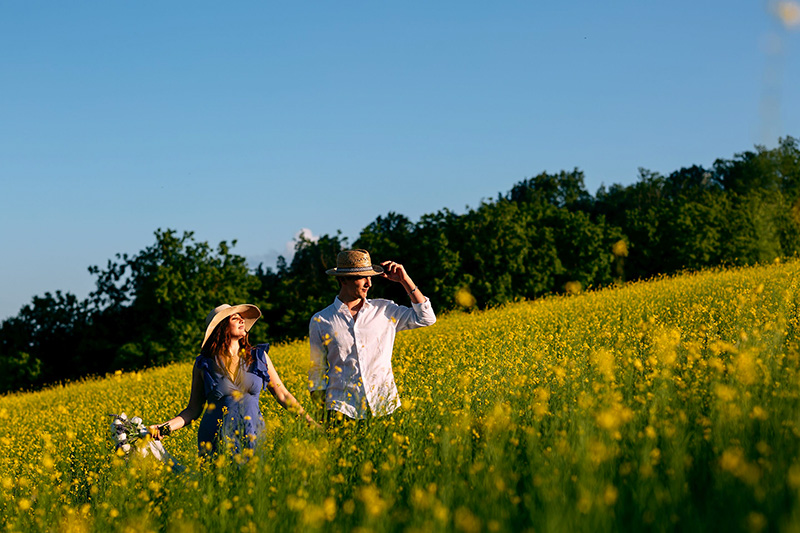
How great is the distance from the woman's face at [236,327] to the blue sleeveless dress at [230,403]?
0.19 metres

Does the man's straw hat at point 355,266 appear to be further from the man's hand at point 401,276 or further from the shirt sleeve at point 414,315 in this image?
the shirt sleeve at point 414,315

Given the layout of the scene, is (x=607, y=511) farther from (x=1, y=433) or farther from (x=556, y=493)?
(x=1, y=433)

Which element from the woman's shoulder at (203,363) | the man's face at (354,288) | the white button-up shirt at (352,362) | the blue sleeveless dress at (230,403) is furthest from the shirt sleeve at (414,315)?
the woman's shoulder at (203,363)

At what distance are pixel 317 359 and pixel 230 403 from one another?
0.73 metres

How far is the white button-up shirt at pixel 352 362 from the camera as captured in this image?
4.66 metres

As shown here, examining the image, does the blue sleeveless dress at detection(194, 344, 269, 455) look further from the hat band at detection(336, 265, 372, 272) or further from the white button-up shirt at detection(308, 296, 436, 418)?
the hat band at detection(336, 265, 372, 272)

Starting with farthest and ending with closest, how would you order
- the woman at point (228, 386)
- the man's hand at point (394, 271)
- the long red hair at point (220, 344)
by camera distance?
the long red hair at point (220, 344)
the man's hand at point (394, 271)
the woman at point (228, 386)

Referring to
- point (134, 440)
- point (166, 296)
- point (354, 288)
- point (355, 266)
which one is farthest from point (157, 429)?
point (166, 296)

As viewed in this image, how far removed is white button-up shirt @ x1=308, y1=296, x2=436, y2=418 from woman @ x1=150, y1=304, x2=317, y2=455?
0.98 feet

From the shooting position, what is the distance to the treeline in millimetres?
34188

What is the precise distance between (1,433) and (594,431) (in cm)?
1113

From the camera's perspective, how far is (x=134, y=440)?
4.78 meters

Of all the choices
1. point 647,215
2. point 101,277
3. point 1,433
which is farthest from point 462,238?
point 1,433

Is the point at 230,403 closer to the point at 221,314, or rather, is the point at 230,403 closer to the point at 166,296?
the point at 221,314
